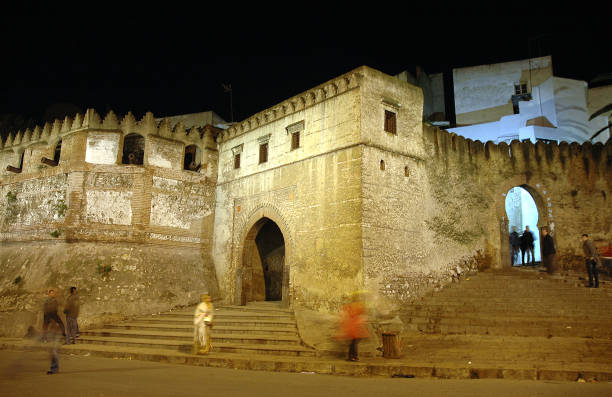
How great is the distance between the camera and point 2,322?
12.4 metres

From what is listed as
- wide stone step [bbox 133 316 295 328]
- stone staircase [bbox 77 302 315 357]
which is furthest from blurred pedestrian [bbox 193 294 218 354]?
wide stone step [bbox 133 316 295 328]

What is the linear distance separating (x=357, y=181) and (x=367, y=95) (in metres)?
2.49

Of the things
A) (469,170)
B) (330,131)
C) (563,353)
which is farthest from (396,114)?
(563,353)

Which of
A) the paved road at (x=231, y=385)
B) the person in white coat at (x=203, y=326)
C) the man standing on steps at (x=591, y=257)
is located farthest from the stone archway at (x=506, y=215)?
the person in white coat at (x=203, y=326)

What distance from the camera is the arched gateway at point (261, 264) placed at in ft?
50.0

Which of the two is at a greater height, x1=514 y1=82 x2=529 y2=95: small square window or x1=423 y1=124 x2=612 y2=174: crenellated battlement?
x1=514 y1=82 x2=529 y2=95: small square window

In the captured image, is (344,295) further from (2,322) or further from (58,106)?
(58,106)

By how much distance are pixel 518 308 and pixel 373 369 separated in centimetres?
512

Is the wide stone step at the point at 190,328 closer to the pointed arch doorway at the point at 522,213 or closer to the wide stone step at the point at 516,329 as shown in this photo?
the wide stone step at the point at 516,329

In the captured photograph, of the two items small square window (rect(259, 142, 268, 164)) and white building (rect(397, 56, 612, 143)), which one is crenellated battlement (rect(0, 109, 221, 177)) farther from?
white building (rect(397, 56, 612, 143))

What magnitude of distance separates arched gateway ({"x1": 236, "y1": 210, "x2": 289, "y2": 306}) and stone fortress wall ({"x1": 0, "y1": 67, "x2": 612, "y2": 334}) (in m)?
0.10

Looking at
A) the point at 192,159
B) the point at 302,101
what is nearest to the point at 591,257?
the point at 302,101

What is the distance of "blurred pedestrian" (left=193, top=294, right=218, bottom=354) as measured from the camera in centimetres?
880

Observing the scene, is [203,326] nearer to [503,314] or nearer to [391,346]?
[391,346]
